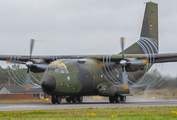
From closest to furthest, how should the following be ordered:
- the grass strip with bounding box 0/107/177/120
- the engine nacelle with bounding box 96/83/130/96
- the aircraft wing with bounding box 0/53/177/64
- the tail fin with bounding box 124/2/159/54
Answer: the grass strip with bounding box 0/107/177/120 → the aircraft wing with bounding box 0/53/177/64 → the engine nacelle with bounding box 96/83/130/96 → the tail fin with bounding box 124/2/159/54

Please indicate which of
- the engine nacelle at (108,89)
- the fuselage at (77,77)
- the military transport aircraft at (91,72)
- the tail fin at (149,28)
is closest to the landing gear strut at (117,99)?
the military transport aircraft at (91,72)

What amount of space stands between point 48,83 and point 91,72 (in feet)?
18.8

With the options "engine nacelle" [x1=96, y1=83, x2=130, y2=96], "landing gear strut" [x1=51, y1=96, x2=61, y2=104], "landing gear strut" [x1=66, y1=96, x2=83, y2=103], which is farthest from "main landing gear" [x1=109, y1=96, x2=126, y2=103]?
"landing gear strut" [x1=51, y1=96, x2=61, y2=104]

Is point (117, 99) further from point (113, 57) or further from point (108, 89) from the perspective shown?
point (113, 57)

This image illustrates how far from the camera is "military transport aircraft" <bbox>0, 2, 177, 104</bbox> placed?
3081cm

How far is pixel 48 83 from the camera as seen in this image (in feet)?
97.4

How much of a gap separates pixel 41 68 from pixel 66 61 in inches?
191

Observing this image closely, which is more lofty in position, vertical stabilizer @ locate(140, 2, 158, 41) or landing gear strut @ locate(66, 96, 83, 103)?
vertical stabilizer @ locate(140, 2, 158, 41)

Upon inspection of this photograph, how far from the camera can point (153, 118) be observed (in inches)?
645

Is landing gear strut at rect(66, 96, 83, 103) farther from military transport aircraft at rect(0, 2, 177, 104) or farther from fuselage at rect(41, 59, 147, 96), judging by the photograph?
fuselage at rect(41, 59, 147, 96)

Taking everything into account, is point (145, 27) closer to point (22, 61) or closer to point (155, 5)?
point (155, 5)

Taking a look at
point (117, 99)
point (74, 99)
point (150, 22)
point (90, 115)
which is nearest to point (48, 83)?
point (74, 99)

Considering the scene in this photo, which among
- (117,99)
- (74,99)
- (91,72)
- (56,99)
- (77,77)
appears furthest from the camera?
(74,99)

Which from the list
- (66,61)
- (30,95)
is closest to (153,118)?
(66,61)
